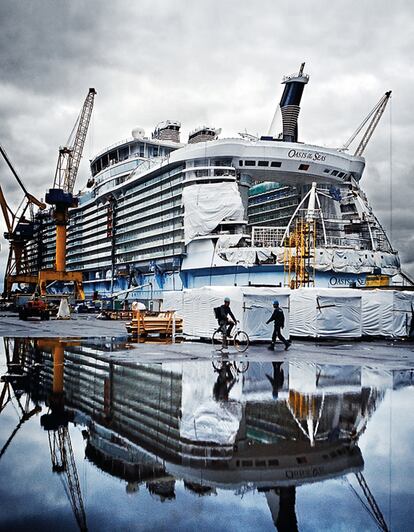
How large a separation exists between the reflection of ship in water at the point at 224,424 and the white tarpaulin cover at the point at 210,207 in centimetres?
4704

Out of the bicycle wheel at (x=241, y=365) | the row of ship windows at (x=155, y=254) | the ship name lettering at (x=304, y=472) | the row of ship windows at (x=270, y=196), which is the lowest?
the ship name lettering at (x=304, y=472)

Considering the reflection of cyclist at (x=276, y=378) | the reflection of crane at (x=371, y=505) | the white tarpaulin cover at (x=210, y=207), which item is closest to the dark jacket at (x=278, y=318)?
the reflection of cyclist at (x=276, y=378)

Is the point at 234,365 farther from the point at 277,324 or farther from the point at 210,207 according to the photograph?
the point at 210,207

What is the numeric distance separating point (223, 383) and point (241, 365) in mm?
3908

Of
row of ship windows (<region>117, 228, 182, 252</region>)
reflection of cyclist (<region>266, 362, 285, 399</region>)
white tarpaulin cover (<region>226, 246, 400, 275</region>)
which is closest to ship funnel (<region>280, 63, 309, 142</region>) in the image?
row of ship windows (<region>117, 228, 182, 252</region>)

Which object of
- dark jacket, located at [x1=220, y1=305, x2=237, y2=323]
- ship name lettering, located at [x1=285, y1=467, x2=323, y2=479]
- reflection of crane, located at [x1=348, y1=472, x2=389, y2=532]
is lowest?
reflection of crane, located at [x1=348, y1=472, x2=389, y2=532]

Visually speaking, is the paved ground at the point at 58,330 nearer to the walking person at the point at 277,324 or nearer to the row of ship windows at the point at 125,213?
the walking person at the point at 277,324

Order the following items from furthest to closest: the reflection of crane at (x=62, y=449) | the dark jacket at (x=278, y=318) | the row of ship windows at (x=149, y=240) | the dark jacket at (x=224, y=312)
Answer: the row of ship windows at (x=149, y=240) < the dark jacket at (x=278, y=318) < the dark jacket at (x=224, y=312) < the reflection of crane at (x=62, y=449)

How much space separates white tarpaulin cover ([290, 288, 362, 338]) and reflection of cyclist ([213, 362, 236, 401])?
11.6 m

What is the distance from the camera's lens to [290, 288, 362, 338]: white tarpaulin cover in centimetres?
2686

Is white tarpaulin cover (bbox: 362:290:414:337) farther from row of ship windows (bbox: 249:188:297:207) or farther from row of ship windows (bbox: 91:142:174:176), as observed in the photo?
row of ship windows (bbox: 91:142:174:176)

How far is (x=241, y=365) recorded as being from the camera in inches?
647

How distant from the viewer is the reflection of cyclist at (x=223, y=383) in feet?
35.8

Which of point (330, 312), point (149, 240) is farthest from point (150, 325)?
point (149, 240)
